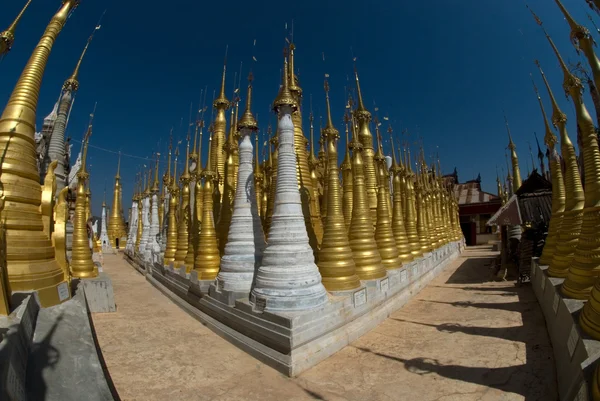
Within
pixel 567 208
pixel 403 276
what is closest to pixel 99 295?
pixel 403 276

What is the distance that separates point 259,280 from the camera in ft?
24.2

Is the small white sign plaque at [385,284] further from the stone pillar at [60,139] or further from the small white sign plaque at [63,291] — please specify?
the stone pillar at [60,139]

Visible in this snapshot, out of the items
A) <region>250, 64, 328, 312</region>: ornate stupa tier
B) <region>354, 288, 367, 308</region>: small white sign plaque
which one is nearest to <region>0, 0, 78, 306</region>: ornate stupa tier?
<region>250, 64, 328, 312</region>: ornate stupa tier

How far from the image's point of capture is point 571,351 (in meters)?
4.80

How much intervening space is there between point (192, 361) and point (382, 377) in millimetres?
4007

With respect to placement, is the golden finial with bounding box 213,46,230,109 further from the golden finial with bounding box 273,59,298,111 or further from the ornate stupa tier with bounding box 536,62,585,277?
the ornate stupa tier with bounding box 536,62,585,277

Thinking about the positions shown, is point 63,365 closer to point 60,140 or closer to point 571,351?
point 571,351

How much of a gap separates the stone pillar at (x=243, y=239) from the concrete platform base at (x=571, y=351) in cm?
667

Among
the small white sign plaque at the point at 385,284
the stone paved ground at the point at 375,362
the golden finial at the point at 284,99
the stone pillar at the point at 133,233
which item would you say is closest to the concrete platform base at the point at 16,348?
the stone paved ground at the point at 375,362

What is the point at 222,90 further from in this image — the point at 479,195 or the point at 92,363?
the point at 479,195

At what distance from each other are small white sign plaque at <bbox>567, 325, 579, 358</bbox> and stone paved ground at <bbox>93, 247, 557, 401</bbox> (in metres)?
0.81

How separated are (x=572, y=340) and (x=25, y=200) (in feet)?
33.0

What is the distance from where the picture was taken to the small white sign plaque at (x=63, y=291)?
582cm

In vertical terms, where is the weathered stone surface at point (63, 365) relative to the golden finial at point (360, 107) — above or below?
below
